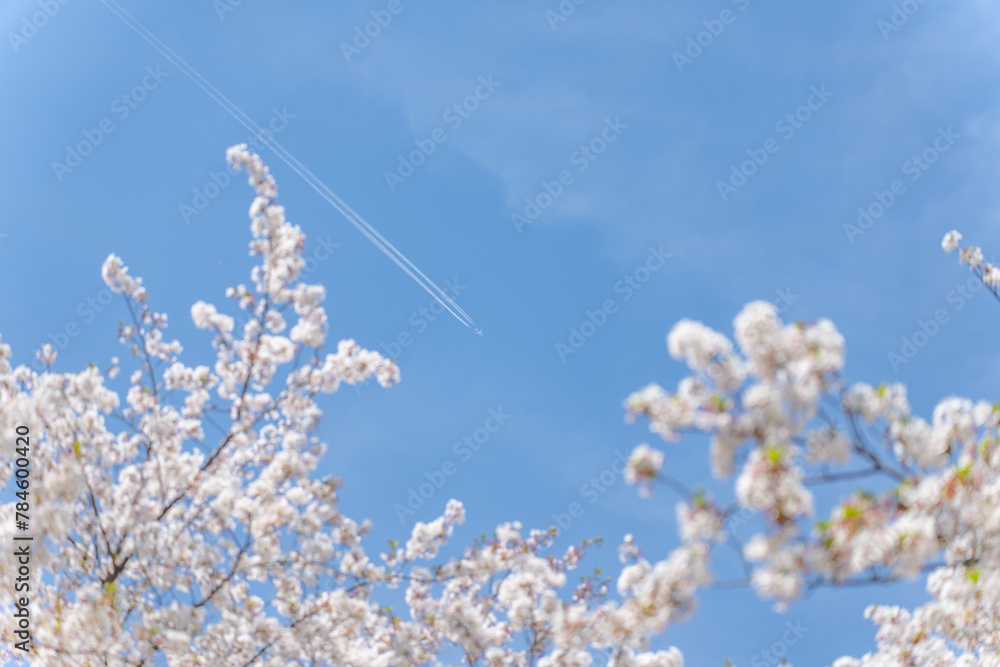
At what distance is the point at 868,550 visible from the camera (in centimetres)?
360

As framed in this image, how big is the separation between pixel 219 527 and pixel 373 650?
2924 mm

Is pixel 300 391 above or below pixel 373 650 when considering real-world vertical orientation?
above

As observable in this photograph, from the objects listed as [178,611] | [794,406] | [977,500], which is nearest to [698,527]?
[794,406]

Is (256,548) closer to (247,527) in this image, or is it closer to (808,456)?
(247,527)

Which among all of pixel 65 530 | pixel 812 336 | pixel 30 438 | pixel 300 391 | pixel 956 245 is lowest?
pixel 65 530

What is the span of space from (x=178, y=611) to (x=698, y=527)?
6.75 metres

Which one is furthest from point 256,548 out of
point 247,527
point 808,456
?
Result: point 808,456

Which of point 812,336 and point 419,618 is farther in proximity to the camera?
point 419,618

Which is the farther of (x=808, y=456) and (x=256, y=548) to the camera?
(x=256, y=548)

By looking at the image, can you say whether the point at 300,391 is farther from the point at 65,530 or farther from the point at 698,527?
the point at 698,527

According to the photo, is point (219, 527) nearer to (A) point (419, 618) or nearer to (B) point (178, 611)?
(B) point (178, 611)

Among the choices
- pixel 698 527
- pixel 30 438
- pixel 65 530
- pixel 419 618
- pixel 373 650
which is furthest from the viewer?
pixel 419 618

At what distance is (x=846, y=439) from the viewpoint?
364 cm

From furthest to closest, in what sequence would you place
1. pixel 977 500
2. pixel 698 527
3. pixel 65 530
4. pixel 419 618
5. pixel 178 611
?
pixel 419 618 → pixel 178 611 → pixel 65 530 → pixel 977 500 → pixel 698 527
